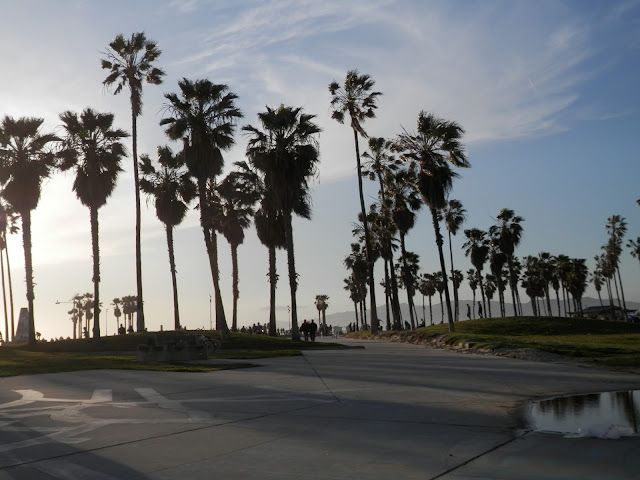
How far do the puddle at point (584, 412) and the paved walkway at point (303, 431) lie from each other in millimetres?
269

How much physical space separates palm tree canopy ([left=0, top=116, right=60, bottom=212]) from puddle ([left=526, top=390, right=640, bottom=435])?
120 feet

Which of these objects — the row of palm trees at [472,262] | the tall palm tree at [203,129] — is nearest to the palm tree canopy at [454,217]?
the row of palm trees at [472,262]

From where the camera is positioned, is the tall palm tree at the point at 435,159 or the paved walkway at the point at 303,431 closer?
the paved walkway at the point at 303,431

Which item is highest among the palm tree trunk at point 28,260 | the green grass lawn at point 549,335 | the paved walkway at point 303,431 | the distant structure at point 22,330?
the palm tree trunk at point 28,260

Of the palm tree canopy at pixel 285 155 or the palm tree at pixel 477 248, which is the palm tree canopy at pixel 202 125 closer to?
the palm tree canopy at pixel 285 155

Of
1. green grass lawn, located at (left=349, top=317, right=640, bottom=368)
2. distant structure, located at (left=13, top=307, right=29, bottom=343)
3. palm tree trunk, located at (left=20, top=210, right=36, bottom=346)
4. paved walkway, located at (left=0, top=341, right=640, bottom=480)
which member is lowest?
green grass lawn, located at (left=349, top=317, right=640, bottom=368)

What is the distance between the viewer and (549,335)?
4009 centimetres

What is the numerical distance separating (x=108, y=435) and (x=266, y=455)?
2.12 m

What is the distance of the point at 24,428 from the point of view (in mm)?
7172

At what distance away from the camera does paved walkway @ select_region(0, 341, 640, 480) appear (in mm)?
4848

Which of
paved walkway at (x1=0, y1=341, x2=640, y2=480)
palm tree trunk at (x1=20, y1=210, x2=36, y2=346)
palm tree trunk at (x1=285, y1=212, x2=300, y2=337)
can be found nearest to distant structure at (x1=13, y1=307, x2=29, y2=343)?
palm tree trunk at (x1=20, y1=210, x2=36, y2=346)

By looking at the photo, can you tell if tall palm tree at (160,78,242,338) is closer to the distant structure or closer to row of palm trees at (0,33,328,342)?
row of palm trees at (0,33,328,342)

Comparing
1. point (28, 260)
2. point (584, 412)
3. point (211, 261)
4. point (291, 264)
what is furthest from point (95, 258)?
point (584, 412)

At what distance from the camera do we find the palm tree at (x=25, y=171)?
37.8m
